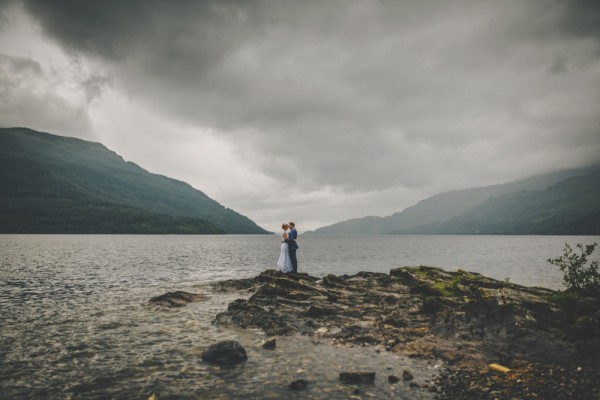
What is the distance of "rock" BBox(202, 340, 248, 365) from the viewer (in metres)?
13.9

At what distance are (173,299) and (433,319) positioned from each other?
2047 centimetres

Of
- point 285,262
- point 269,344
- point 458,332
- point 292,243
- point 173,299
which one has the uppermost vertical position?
point 292,243

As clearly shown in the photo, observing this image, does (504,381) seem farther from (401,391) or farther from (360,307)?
(360,307)

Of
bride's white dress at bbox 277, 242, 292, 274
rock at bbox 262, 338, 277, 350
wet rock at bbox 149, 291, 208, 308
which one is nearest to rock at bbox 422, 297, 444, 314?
rock at bbox 262, 338, 277, 350

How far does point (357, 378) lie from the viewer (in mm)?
11930

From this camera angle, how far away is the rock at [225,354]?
13.9 metres

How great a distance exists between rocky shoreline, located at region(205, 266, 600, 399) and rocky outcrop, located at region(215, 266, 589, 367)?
0.04m

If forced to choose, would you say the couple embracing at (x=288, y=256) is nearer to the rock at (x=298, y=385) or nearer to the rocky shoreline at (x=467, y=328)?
the rocky shoreline at (x=467, y=328)

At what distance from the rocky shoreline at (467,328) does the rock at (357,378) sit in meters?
2.05

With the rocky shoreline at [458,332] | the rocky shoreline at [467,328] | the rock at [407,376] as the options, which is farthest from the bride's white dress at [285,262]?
the rock at [407,376]

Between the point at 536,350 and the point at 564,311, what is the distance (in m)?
4.04

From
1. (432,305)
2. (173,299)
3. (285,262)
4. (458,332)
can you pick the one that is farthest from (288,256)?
(458,332)

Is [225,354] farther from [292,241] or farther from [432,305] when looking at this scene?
[292,241]

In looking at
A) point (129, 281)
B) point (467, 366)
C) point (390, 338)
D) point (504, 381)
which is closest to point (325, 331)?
point (390, 338)
